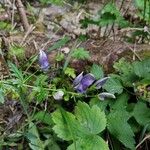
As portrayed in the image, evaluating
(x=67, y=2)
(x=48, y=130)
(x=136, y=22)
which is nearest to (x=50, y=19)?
(x=67, y=2)

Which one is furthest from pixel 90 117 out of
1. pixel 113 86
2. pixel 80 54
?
pixel 80 54

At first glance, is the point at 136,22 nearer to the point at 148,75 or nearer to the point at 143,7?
the point at 143,7

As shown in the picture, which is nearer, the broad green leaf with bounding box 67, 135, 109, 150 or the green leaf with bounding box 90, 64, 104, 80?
the broad green leaf with bounding box 67, 135, 109, 150

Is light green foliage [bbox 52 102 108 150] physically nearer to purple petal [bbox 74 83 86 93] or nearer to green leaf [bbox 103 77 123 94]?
purple petal [bbox 74 83 86 93]

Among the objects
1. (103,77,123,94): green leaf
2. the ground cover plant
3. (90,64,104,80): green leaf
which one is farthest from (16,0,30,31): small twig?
(103,77,123,94): green leaf

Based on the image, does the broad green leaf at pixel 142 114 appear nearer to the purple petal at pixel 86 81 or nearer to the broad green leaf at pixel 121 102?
the broad green leaf at pixel 121 102

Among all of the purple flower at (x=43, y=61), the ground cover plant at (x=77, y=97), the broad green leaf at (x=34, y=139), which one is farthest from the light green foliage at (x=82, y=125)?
the purple flower at (x=43, y=61)
